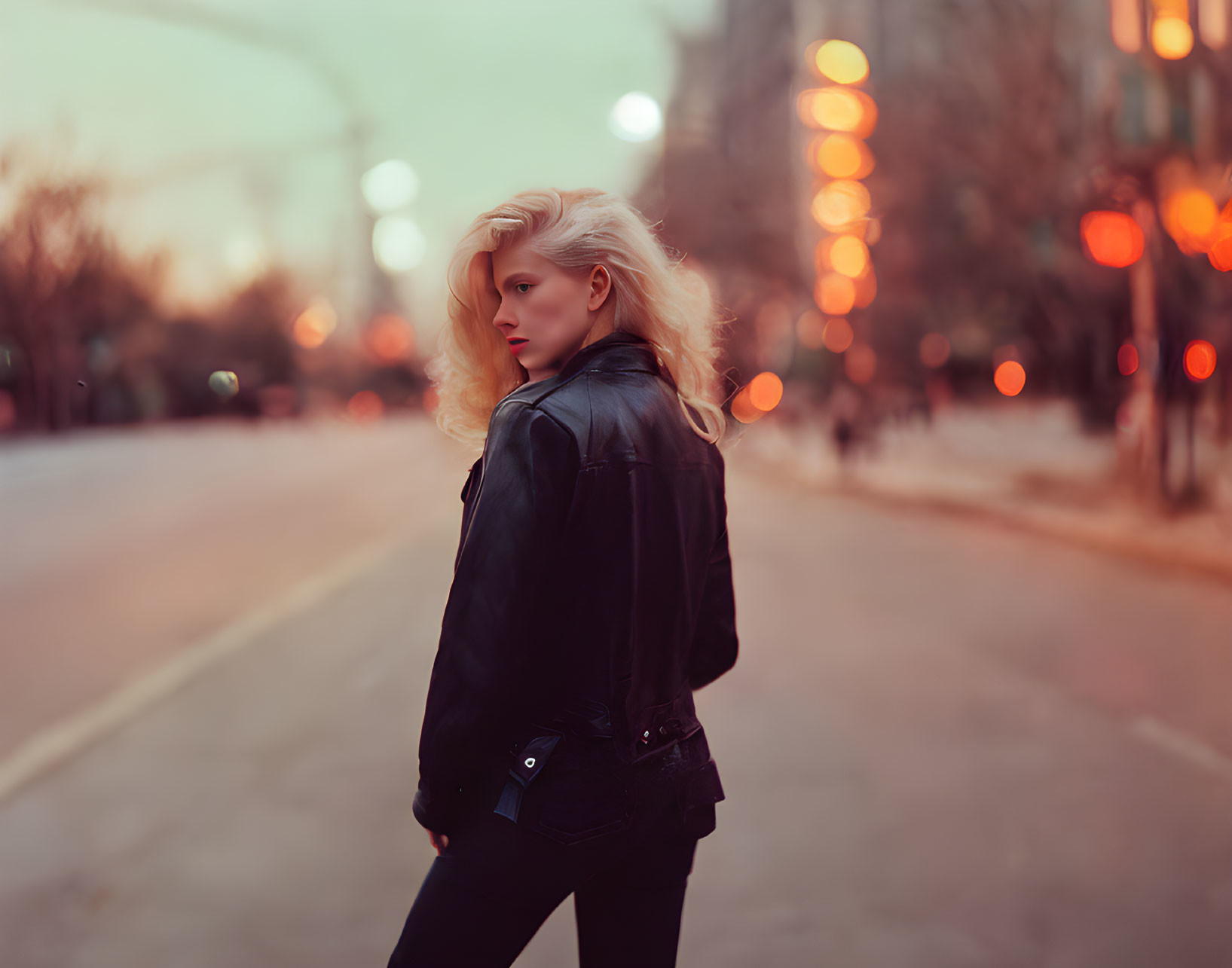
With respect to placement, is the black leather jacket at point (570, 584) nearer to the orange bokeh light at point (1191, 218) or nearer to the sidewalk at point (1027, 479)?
the sidewalk at point (1027, 479)

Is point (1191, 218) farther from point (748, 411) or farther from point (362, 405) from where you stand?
point (748, 411)

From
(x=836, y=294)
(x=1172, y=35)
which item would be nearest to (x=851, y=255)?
(x=836, y=294)

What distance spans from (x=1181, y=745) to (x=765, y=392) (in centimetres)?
4014

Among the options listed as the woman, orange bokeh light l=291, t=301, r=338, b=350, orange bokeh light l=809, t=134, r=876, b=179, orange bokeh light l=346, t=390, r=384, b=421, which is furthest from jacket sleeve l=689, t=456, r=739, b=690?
orange bokeh light l=809, t=134, r=876, b=179

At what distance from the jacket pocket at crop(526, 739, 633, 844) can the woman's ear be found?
68 centimetres

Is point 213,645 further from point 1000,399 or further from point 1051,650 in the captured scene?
point 1000,399

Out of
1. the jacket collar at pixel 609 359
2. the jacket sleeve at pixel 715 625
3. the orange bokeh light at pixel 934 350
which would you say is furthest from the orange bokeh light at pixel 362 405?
the orange bokeh light at pixel 934 350

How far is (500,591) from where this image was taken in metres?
1.64

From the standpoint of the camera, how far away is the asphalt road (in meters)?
3.75

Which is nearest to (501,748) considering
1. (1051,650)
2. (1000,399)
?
(1051,650)

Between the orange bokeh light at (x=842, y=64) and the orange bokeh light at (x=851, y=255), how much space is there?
716 centimetres

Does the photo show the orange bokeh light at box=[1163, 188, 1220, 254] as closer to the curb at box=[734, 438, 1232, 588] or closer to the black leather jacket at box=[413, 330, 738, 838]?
the curb at box=[734, 438, 1232, 588]

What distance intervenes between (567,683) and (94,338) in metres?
2.01

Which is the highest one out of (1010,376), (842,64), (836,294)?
(842,64)
